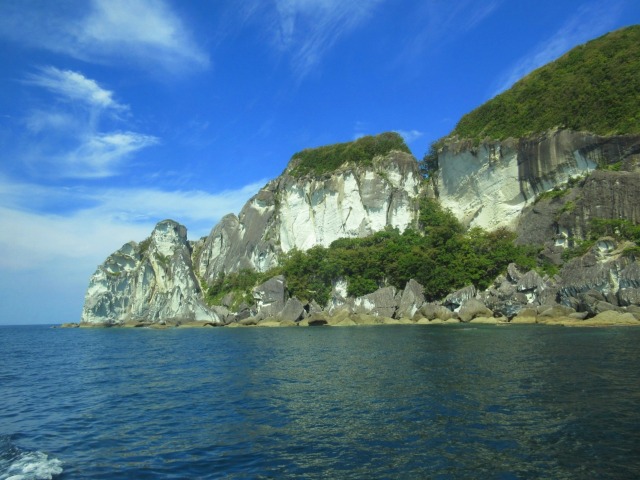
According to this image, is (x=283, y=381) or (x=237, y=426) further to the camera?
(x=283, y=381)

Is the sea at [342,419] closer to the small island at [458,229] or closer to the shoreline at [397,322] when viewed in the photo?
the shoreline at [397,322]

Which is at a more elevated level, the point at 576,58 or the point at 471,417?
the point at 576,58

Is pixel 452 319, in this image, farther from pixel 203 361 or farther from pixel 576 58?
pixel 576 58

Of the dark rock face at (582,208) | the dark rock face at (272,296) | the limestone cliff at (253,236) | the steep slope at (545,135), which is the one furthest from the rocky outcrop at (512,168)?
the dark rock face at (272,296)

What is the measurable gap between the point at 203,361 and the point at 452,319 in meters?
29.8

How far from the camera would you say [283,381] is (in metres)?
17.1

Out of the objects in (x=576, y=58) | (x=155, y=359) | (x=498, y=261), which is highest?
(x=576, y=58)

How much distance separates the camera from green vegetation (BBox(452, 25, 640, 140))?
50.4 metres

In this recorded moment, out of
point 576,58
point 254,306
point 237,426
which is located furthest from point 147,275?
point 237,426

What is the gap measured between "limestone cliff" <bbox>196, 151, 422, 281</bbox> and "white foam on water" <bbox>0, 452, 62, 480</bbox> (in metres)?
62.0

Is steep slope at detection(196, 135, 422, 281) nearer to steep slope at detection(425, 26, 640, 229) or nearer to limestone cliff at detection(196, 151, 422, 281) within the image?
limestone cliff at detection(196, 151, 422, 281)

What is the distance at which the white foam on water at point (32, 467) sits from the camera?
8195mm

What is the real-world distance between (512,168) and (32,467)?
60248 mm

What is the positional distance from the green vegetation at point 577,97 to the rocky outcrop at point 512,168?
1728 mm
